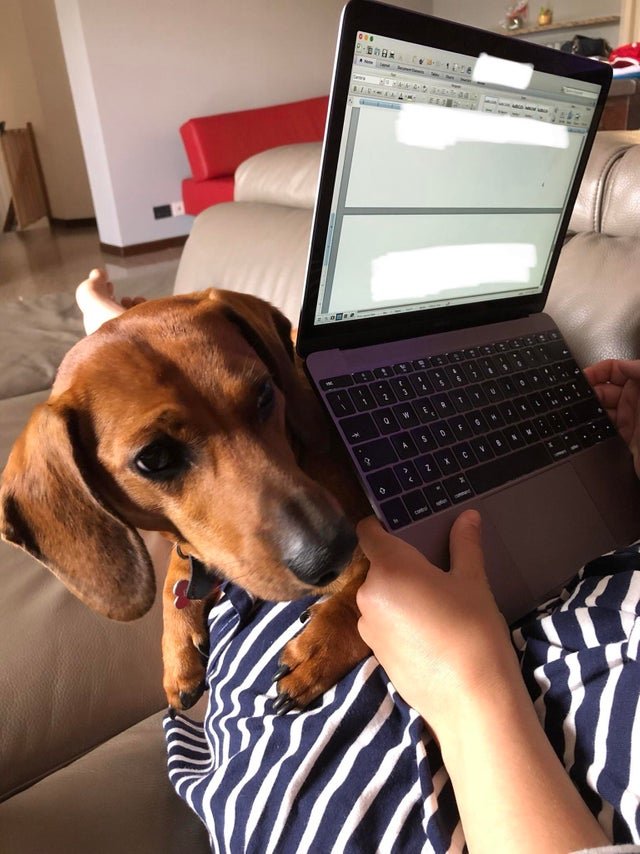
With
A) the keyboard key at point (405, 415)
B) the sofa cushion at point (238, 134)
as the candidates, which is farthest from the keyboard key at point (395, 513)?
the sofa cushion at point (238, 134)

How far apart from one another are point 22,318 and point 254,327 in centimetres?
162

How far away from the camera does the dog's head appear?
0.72 metres

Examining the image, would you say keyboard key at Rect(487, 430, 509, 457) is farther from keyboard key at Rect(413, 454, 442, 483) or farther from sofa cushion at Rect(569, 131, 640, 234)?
sofa cushion at Rect(569, 131, 640, 234)

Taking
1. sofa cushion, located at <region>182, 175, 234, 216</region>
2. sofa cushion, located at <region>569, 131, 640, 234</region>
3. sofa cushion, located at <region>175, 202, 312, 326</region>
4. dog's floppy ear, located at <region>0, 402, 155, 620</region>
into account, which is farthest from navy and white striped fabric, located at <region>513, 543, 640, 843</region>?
sofa cushion, located at <region>182, 175, 234, 216</region>

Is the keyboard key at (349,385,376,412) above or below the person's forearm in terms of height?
above

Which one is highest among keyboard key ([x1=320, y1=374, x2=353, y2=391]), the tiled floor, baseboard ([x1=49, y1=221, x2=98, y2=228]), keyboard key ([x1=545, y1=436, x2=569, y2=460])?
keyboard key ([x1=320, y1=374, x2=353, y2=391])

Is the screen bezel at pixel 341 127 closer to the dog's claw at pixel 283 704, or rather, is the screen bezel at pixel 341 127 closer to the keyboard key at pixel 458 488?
the keyboard key at pixel 458 488

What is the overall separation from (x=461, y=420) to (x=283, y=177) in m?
1.23

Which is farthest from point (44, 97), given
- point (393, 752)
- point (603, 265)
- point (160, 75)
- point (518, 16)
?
point (393, 752)

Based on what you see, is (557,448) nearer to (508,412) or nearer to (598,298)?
(508,412)

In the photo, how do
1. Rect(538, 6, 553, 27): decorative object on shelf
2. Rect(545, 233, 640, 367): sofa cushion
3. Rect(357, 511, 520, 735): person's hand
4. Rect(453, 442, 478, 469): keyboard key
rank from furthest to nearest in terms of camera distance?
Rect(538, 6, 553, 27): decorative object on shelf, Rect(545, 233, 640, 367): sofa cushion, Rect(453, 442, 478, 469): keyboard key, Rect(357, 511, 520, 735): person's hand

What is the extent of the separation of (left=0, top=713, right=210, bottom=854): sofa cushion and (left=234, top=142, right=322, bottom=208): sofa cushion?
52.3 inches

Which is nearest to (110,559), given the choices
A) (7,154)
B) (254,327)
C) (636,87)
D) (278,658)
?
(278,658)

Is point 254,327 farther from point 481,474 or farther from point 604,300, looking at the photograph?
point 604,300
